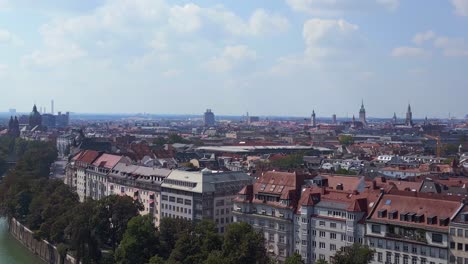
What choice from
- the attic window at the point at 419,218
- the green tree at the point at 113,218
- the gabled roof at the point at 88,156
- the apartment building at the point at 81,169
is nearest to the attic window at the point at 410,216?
the attic window at the point at 419,218

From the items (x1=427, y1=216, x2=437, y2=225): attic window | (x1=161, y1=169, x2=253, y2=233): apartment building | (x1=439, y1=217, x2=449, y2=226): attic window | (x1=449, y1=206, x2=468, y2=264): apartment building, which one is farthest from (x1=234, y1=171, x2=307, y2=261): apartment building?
(x1=449, y1=206, x2=468, y2=264): apartment building

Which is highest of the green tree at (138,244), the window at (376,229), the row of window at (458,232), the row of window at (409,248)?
the row of window at (458,232)

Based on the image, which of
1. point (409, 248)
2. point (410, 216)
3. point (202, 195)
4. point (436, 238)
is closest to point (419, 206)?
point (410, 216)

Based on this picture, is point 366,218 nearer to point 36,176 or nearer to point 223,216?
point 223,216

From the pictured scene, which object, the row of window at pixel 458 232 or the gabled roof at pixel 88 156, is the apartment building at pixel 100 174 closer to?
the gabled roof at pixel 88 156

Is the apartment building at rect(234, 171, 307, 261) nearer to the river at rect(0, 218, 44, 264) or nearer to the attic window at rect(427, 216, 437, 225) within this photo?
the attic window at rect(427, 216, 437, 225)

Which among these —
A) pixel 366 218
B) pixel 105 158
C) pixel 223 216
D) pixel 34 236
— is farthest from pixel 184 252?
pixel 105 158

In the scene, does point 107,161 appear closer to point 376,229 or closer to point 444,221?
point 376,229
